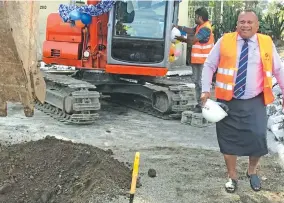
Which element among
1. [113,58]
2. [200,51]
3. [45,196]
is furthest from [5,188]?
[200,51]

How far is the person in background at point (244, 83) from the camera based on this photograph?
480 centimetres

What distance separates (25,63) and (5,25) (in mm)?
350

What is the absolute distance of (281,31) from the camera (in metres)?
18.5

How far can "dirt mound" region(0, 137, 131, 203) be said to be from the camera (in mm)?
4652

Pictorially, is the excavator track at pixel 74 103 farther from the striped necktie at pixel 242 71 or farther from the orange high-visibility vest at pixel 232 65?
the striped necktie at pixel 242 71

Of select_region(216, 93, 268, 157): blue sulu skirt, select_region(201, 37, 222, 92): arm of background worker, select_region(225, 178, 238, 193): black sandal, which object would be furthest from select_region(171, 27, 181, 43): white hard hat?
select_region(225, 178, 238, 193): black sandal

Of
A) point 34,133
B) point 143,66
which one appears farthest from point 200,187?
point 143,66

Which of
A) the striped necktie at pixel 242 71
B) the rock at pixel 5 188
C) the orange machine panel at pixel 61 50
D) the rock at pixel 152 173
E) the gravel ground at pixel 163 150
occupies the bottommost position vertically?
the gravel ground at pixel 163 150

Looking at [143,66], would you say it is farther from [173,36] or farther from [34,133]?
[34,133]

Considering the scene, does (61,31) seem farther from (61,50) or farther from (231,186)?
(231,186)

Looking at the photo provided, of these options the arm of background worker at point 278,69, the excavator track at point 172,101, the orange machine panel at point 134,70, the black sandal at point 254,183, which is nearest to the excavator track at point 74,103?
the orange machine panel at point 134,70

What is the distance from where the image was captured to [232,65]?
4.83m

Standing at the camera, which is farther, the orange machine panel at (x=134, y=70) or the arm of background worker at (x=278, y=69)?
the orange machine panel at (x=134, y=70)

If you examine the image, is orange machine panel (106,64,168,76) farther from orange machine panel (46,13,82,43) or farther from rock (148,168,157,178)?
rock (148,168,157,178)
